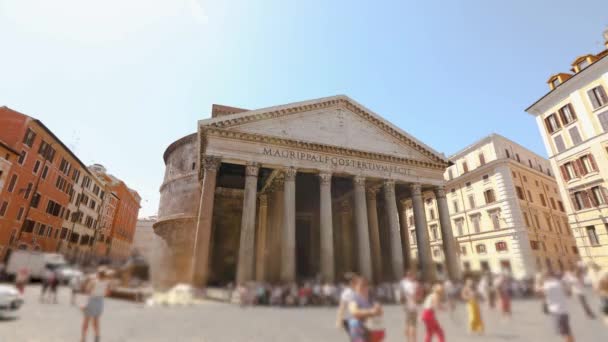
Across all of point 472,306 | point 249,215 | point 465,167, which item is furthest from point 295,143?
point 472,306

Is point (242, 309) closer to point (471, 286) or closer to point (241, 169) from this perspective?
point (471, 286)

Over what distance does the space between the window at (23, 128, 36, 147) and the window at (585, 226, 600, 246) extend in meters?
6.64

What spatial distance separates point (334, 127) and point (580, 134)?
15.9 m

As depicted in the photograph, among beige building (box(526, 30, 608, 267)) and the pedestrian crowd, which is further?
beige building (box(526, 30, 608, 267))

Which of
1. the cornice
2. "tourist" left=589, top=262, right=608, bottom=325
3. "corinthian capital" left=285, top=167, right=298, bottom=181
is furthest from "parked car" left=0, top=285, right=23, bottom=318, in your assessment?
the cornice

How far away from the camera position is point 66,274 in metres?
2.32

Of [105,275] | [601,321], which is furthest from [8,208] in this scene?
[601,321]

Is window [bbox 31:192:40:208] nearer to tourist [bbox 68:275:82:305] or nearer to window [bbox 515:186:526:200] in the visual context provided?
tourist [bbox 68:275:82:305]

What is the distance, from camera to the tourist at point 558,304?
1819 millimetres

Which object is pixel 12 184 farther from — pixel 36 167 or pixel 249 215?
pixel 249 215

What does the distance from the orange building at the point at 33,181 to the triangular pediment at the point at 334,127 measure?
13778 millimetres

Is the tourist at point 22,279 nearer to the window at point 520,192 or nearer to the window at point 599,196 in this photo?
the window at point 520,192

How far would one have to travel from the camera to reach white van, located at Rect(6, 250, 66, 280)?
2352mm

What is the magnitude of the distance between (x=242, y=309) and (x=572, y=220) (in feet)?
12.3
